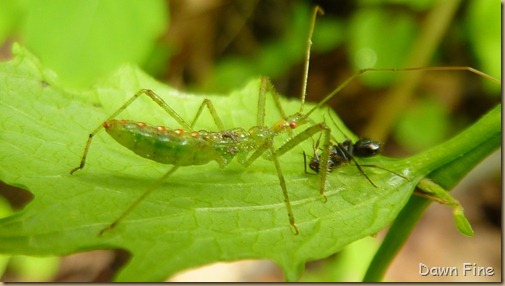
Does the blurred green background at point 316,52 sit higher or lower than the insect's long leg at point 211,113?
higher

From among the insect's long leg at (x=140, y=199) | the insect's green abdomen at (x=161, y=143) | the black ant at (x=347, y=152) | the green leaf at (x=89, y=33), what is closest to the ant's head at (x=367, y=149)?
the black ant at (x=347, y=152)

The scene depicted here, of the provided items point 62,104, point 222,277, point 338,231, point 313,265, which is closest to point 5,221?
point 62,104

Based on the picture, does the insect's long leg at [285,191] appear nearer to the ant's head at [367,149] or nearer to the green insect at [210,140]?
the green insect at [210,140]

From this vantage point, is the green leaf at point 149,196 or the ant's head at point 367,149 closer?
the green leaf at point 149,196

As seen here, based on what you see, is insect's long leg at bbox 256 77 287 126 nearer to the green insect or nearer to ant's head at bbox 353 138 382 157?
the green insect

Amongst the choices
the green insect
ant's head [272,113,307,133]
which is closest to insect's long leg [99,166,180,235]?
the green insect

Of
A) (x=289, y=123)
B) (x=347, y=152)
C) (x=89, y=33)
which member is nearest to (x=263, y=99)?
(x=289, y=123)
